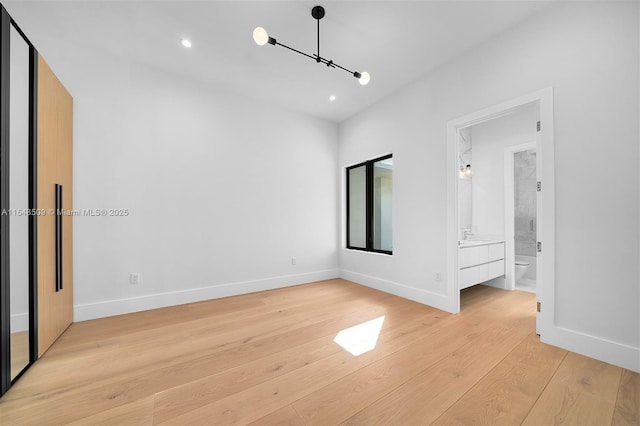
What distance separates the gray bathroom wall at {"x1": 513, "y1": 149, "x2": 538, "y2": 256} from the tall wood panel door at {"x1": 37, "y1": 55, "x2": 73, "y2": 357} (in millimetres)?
6829

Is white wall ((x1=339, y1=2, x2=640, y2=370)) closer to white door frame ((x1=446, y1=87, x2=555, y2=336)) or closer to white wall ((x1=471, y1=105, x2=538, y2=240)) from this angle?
white door frame ((x1=446, y1=87, x2=555, y2=336))

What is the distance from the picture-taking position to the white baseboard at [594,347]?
1797 millimetres

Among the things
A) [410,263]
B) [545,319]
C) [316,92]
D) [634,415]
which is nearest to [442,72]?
[316,92]

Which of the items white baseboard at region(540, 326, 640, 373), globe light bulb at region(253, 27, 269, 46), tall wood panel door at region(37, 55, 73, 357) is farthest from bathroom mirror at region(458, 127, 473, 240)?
tall wood panel door at region(37, 55, 73, 357)

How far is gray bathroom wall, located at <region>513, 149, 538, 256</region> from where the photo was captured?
5.12 meters

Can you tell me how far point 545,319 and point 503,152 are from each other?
112 inches

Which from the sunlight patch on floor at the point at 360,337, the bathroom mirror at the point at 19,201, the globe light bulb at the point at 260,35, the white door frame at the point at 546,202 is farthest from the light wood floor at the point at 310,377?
the globe light bulb at the point at 260,35

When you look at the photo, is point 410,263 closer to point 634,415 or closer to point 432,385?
point 432,385

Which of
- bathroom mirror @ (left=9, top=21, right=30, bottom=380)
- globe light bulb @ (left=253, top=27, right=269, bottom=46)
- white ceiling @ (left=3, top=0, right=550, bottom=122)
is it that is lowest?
bathroom mirror @ (left=9, top=21, right=30, bottom=380)

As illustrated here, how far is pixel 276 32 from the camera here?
8.18 ft

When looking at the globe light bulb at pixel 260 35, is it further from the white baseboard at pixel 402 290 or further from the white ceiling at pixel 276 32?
the white baseboard at pixel 402 290

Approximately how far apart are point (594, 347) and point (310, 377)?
219 cm

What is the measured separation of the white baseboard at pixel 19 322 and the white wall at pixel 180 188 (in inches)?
37.0

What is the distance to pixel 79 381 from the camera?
1704mm
